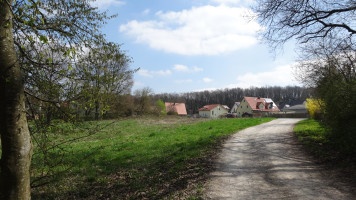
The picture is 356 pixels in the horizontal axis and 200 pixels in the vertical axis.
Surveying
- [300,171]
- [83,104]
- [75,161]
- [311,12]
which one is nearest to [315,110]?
[311,12]

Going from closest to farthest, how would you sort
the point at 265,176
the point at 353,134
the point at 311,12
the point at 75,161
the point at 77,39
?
the point at 77,39
the point at 265,176
the point at 353,134
the point at 75,161
the point at 311,12

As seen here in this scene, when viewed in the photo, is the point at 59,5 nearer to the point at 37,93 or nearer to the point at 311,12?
the point at 37,93

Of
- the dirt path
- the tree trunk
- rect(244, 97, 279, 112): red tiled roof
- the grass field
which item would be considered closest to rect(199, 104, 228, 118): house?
rect(244, 97, 279, 112): red tiled roof

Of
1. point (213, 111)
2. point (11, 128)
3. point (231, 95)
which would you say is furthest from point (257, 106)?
point (11, 128)

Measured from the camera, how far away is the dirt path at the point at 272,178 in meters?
5.65

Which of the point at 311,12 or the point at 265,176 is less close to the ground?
the point at 311,12

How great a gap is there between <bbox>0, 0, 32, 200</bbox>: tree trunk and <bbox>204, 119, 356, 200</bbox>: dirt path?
4167 mm

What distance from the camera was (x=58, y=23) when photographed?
4.42m

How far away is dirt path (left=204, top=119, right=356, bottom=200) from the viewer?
565 centimetres

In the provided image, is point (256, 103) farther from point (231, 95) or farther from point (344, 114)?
point (344, 114)

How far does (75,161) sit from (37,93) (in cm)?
573

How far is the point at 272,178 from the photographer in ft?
22.2

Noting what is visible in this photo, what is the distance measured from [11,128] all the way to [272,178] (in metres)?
6.68

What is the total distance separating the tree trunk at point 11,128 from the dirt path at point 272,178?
4.17 meters
